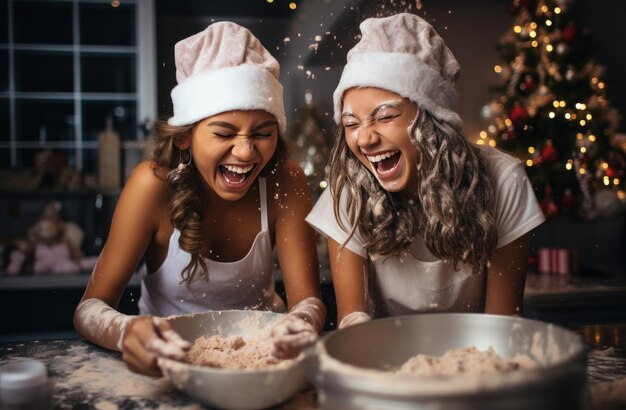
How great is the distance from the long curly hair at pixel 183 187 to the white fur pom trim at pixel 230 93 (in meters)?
0.06

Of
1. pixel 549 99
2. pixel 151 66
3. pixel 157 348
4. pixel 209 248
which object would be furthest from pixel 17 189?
pixel 157 348

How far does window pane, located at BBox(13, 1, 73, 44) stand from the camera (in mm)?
4148

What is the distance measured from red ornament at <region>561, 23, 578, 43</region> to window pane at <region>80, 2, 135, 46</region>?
8.27 feet

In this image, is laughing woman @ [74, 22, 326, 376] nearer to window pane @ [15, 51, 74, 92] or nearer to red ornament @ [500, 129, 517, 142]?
red ornament @ [500, 129, 517, 142]

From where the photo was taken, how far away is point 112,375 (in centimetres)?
117

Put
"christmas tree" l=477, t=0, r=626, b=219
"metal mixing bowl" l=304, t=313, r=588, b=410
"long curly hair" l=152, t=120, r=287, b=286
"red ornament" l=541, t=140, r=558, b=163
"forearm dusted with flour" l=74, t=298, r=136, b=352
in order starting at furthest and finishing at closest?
"christmas tree" l=477, t=0, r=626, b=219
"red ornament" l=541, t=140, r=558, b=163
"long curly hair" l=152, t=120, r=287, b=286
"forearm dusted with flour" l=74, t=298, r=136, b=352
"metal mixing bowl" l=304, t=313, r=588, b=410

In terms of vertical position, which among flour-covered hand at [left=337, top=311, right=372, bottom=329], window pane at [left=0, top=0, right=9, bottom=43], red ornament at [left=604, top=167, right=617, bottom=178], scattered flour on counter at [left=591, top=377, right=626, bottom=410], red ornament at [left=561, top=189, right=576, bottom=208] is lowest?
scattered flour on counter at [left=591, top=377, right=626, bottom=410]

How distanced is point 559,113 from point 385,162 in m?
2.07

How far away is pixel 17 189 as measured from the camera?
367 centimetres

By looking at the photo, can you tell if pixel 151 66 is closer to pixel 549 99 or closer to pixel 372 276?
pixel 549 99

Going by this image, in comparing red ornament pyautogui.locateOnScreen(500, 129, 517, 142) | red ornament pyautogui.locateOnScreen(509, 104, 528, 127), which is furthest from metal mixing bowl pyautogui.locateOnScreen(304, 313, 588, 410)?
red ornament pyautogui.locateOnScreen(509, 104, 528, 127)

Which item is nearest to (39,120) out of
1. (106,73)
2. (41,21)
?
(106,73)

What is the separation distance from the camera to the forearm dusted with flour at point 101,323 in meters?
1.26

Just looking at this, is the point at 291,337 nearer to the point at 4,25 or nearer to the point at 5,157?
the point at 5,157
